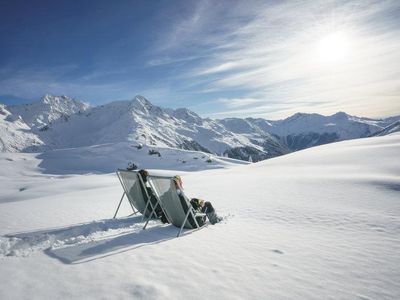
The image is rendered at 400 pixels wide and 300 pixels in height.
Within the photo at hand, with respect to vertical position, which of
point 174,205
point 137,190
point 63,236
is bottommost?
point 63,236

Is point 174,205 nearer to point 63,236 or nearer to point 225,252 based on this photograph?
point 225,252

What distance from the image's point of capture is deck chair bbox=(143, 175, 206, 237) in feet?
33.6

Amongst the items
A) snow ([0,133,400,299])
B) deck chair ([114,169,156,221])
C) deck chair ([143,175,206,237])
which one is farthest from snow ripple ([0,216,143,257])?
deck chair ([143,175,206,237])

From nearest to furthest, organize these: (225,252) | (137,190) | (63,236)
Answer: (225,252)
(63,236)
(137,190)

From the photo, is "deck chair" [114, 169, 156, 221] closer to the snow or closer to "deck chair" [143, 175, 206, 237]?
the snow

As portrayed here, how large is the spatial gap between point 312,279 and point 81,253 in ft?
17.7

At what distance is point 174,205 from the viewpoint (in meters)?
10.6

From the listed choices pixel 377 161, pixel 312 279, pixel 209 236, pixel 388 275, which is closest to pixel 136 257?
pixel 209 236

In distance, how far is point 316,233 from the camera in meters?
9.88

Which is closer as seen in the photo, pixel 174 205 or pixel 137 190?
pixel 174 205

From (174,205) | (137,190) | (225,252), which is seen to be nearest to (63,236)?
(137,190)

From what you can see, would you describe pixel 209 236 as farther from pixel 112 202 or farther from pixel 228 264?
pixel 112 202

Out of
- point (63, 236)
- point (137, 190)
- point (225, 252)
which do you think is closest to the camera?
point (225, 252)

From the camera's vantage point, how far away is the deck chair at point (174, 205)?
1024cm
